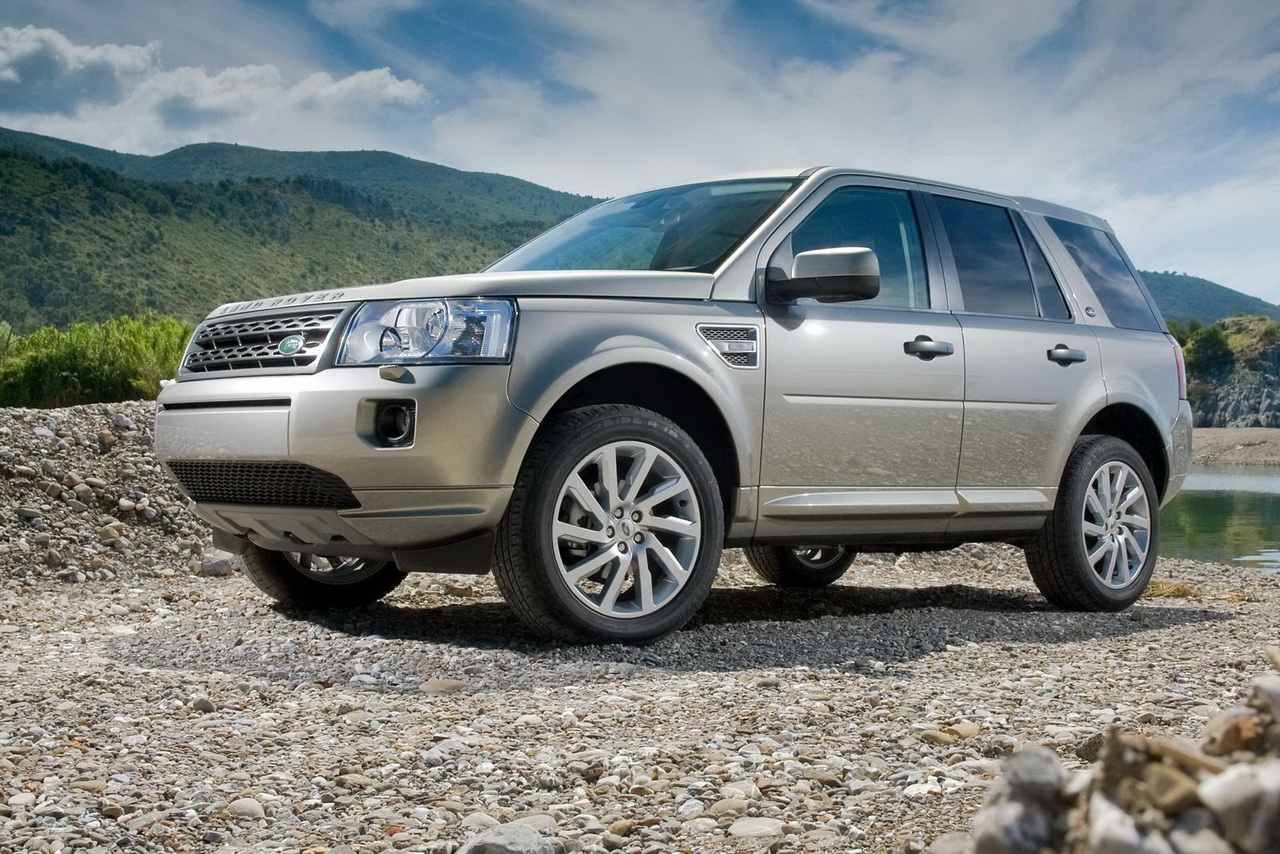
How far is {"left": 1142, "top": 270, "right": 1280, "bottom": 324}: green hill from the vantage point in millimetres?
179875

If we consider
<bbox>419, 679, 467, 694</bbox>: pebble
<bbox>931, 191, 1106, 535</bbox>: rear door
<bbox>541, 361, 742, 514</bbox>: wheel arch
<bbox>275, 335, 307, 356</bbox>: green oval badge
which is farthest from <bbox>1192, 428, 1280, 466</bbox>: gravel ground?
<bbox>419, 679, 467, 694</bbox>: pebble

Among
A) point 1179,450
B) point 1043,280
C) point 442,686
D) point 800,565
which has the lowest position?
point 800,565

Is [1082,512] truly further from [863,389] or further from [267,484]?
[267,484]

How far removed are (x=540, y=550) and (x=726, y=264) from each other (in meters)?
1.44

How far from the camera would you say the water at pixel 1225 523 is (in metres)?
19.2

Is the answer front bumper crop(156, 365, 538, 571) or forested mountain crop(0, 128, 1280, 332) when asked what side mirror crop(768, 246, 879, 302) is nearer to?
front bumper crop(156, 365, 538, 571)

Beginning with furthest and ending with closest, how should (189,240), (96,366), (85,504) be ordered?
1. (189,240)
2. (96,366)
3. (85,504)

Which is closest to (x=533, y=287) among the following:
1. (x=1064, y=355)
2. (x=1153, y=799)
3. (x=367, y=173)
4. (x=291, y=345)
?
(x=291, y=345)

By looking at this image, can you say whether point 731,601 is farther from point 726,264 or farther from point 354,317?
point 354,317

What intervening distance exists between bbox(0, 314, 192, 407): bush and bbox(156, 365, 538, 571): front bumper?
10900mm

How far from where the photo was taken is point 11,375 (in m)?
17.2

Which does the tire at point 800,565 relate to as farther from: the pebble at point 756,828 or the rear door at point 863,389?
the pebble at point 756,828

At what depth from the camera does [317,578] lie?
609 cm

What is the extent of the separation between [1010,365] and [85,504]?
6.22 m
